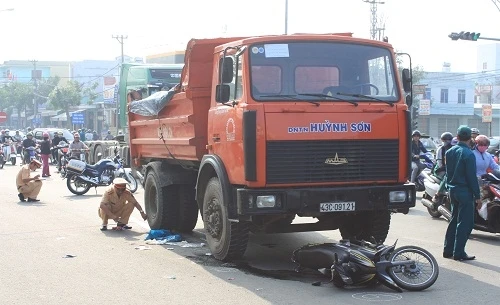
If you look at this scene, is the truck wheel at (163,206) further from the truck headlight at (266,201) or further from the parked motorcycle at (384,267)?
the parked motorcycle at (384,267)

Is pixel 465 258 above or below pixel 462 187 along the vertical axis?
below

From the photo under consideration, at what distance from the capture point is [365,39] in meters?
9.39

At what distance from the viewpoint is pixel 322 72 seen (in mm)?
9000

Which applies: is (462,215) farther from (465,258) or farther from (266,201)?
(266,201)

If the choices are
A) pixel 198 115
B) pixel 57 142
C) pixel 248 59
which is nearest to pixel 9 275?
pixel 198 115

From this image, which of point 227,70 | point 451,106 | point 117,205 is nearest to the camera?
point 227,70

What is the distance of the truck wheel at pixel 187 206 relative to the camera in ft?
39.4

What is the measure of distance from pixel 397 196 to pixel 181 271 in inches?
108

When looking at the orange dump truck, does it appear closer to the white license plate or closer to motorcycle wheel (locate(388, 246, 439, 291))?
the white license plate

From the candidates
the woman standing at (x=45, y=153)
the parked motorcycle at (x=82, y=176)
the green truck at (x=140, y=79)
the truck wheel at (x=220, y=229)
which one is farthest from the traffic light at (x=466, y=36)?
the truck wheel at (x=220, y=229)

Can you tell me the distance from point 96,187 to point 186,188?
32.1 feet

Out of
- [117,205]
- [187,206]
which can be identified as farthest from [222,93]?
[117,205]

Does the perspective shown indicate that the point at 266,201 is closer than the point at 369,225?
Yes

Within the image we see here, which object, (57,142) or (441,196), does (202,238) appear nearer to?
(441,196)
